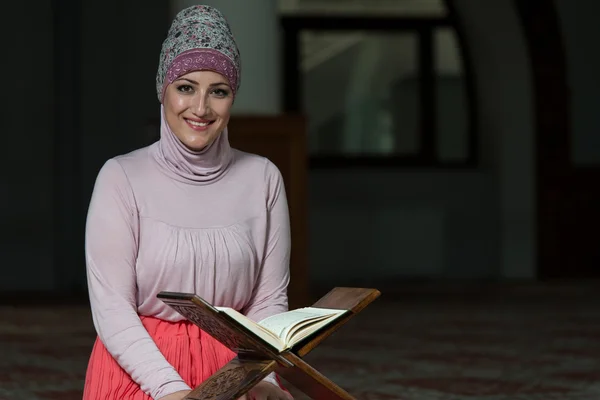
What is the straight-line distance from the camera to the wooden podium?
205 cm

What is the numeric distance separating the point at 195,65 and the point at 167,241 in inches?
13.6

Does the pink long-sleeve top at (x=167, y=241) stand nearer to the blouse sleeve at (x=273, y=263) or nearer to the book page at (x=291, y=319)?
the blouse sleeve at (x=273, y=263)

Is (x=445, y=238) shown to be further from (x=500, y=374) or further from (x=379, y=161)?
(x=500, y=374)

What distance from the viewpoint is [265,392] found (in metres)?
2.38

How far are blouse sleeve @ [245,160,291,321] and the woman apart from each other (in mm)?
30

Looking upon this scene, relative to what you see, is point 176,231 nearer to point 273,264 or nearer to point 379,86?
point 273,264

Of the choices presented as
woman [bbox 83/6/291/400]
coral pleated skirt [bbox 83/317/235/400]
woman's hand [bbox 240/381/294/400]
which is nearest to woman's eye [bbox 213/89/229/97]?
woman [bbox 83/6/291/400]

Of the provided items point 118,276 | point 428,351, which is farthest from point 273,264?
point 428,351

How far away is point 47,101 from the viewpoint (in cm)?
1118

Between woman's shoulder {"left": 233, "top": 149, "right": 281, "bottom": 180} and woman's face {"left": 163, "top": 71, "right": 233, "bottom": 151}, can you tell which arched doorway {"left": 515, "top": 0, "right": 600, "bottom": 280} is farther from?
woman's face {"left": 163, "top": 71, "right": 233, "bottom": 151}

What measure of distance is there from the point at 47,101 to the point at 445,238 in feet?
13.7

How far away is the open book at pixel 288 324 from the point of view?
207 centimetres

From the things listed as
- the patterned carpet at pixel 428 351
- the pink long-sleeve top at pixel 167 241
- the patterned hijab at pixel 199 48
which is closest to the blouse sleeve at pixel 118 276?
the pink long-sleeve top at pixel 167 241

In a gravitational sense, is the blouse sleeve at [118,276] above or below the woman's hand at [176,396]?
above
